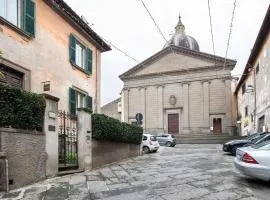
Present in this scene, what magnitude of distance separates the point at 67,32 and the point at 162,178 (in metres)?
8.18

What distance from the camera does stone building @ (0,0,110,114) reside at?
38.2 feet

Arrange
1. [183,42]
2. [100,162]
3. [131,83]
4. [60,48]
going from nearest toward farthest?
[100,162] < [60,48] < [131,83] < [183,42]

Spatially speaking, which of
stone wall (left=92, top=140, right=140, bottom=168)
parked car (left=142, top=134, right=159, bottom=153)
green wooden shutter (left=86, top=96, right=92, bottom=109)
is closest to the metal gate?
stone wall (left=92, top=140, right=140, bottom=168)

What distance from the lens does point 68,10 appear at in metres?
15.1

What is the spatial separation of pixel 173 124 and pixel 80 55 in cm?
3159

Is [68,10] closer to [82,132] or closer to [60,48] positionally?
[60,48]

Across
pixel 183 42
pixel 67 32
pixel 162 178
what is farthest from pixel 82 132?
pixel 183 42

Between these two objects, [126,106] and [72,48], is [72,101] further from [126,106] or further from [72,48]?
[126,106]

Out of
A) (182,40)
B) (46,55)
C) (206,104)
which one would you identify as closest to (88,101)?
(46,55)

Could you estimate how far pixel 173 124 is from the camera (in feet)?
155

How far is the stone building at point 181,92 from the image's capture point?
4494cm

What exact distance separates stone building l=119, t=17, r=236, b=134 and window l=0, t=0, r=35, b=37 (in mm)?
35027

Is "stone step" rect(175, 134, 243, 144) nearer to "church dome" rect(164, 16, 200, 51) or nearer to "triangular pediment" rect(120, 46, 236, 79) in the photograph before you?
"triangular pediment" rect(120, 46, 236, 79)

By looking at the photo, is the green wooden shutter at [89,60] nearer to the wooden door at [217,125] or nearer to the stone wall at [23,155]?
the stone wall at [23,155]
